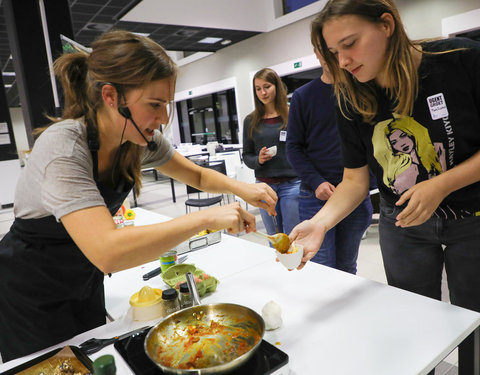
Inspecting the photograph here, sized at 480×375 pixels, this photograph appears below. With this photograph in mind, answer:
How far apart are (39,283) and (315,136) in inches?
67.9

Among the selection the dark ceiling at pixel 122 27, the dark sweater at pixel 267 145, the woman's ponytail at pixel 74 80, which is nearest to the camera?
the woman's ponytail at pixel 74 80

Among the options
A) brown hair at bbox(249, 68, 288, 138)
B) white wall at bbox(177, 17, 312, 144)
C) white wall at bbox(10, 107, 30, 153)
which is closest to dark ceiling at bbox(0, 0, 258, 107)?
white wall at bbox(177, 17, 312, 144)

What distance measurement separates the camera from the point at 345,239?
2154mm

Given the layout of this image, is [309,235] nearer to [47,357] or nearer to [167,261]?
[167,261]

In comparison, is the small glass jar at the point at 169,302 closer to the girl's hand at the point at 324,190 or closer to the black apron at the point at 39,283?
the black apron at the point at 39,283

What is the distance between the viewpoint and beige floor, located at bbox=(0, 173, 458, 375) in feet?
6.66

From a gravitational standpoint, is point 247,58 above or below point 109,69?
above

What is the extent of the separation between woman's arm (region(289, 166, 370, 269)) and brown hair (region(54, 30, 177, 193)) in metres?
0.75

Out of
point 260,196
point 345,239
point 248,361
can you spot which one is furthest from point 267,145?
point 248,361

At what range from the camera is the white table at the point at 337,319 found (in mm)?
891

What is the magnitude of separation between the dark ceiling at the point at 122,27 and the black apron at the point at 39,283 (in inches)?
199

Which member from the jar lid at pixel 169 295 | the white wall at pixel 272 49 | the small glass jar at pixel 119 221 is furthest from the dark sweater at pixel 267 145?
the white wall at pixel 272 49

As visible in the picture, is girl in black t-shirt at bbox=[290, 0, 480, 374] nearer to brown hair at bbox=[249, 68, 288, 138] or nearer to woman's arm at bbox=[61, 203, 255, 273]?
woman's arm at bbox=[61, 203, 255, 273]

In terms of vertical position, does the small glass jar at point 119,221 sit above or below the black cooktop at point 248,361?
above
